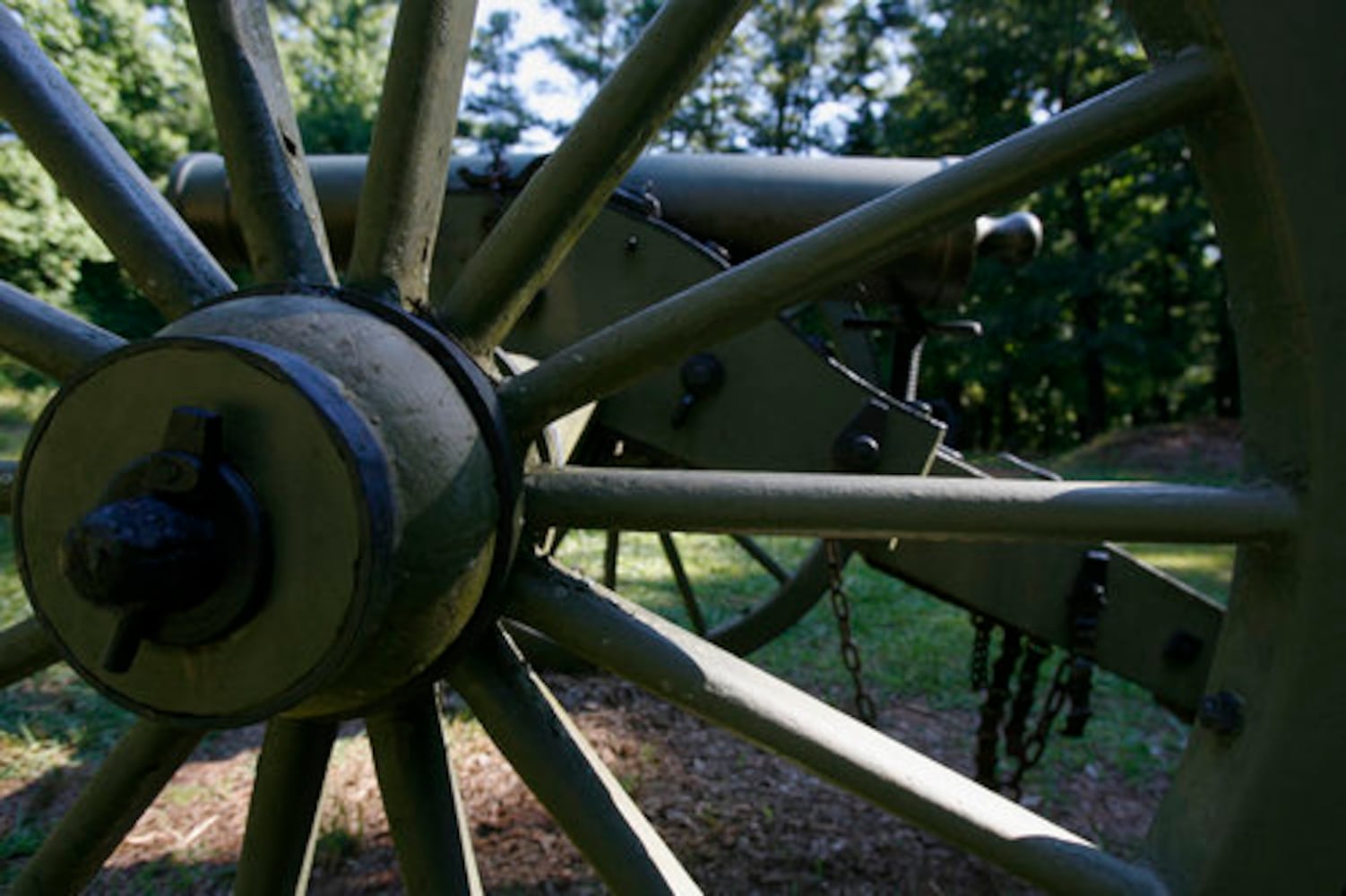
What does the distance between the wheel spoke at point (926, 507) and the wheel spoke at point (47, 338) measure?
728 millimetres

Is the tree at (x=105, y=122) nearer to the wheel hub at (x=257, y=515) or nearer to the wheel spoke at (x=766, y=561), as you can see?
the wheel spoke at (x=766, y=561)

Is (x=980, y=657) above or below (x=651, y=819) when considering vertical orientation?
above

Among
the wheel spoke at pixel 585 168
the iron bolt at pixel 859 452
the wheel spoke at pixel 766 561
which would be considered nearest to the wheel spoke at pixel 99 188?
the wheel spoke at pixel 585 168

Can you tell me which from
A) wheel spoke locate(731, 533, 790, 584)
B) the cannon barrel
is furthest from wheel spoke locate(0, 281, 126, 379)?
wheel spoke locate(731, 533, 790, 584)

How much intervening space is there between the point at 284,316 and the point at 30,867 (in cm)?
90

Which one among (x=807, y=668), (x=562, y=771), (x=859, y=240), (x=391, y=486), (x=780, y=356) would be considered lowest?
(x=807, y=668)

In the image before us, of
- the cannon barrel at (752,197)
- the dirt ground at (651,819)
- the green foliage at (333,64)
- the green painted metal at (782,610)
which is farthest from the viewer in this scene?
the green foliage at (333,64)

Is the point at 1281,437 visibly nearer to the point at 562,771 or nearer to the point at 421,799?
the point at 562,771

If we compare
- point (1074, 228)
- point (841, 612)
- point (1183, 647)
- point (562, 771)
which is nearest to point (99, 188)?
point (562, 771)

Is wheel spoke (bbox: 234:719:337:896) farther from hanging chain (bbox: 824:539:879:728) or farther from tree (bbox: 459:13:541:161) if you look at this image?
tree (bbox: 459:13:541:161)

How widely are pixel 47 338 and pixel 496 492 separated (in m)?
0.73

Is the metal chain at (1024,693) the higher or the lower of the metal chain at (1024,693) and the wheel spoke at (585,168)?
the lower

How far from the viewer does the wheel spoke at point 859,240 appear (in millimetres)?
1008

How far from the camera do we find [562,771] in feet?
3.87
